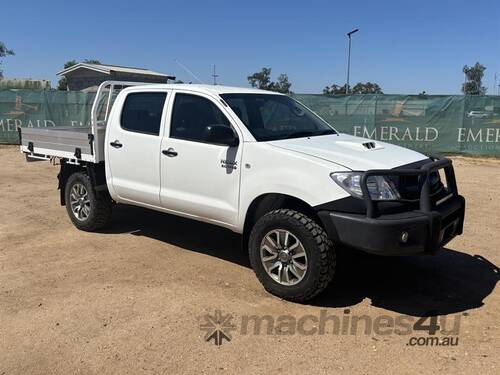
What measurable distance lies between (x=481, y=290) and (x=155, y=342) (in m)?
3.08

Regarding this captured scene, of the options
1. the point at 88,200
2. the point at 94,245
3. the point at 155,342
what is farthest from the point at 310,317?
the point at 88,200

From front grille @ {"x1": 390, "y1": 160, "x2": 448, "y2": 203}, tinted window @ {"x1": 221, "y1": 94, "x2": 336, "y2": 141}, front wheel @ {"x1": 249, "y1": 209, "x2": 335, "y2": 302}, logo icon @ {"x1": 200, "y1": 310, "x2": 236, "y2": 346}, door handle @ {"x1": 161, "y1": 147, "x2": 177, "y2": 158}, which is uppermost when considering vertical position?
tinted window @ {"x1": 221, "y1": 94, "x2": 336, "y2": 141}

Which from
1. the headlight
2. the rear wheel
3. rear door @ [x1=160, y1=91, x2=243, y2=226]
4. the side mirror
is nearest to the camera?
the headlight

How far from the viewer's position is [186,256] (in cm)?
569

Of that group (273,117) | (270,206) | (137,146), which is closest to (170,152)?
(137,146)

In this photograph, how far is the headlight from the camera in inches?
158

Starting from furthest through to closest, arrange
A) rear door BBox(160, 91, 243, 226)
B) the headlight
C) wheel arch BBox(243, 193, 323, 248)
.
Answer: rear door BBox(160, 91, 243, 226), wheel arch BBox(243, 193, 323, 248), the headlight

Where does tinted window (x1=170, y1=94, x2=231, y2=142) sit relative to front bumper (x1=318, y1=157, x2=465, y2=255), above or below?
above

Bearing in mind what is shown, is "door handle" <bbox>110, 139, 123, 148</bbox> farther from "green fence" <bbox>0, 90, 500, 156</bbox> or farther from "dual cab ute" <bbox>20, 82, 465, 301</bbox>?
"green fence" <bbox>0, 90, 500, 156</bbox>

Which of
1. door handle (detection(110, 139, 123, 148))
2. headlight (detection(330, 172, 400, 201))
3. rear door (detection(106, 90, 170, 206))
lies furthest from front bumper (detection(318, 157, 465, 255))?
door handle (detection(110, 139, 123, 148))

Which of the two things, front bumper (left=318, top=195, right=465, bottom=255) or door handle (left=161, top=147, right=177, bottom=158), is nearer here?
front bumper (left=318, top=195, right=465, bottom=255)

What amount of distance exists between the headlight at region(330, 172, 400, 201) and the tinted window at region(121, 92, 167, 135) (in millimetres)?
2337

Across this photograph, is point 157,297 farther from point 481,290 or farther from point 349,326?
point 481,290

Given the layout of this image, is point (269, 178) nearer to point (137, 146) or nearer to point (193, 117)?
point (193, 117)
